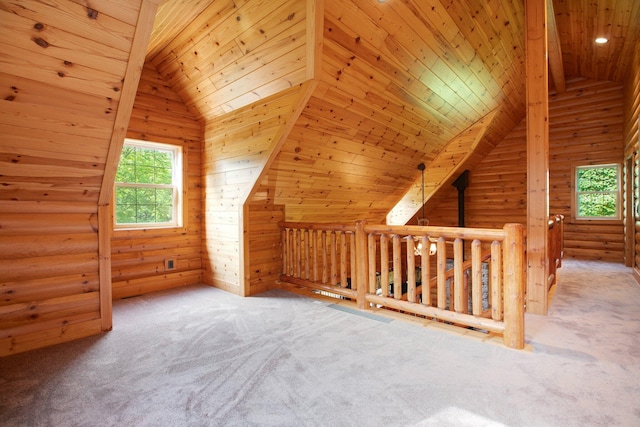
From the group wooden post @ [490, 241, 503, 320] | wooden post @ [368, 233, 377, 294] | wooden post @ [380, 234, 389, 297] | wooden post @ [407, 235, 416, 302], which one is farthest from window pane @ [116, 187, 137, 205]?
wooden post @ [490, 241, 503, 320]

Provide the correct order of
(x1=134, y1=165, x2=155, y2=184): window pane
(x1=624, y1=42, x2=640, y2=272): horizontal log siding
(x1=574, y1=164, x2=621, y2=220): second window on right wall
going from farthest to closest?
(x1=574, y1=164, x2=621, y2=220): second window on right wall < (x1=624, y1=42, x2=640, y2=272): horizontal log siding < (x1=134, y1=165, x2=155, y2=184): window pane

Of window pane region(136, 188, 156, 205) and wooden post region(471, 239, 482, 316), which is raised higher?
window pane region(136, 188, 156, 205)

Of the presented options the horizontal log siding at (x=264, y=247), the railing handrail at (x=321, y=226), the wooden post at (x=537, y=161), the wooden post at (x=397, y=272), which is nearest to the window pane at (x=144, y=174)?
the horizontal log siding at (x=264, y=247)

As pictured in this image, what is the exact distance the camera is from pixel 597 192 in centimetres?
640

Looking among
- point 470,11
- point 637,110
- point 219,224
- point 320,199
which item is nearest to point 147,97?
point 219,224

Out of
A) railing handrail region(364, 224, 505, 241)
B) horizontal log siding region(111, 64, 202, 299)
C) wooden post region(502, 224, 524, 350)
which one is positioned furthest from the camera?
horizontal log siding region(111, 64, 202, 299)

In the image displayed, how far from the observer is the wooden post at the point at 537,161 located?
3.04 m

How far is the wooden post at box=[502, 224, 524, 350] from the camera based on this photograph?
7.46 ft

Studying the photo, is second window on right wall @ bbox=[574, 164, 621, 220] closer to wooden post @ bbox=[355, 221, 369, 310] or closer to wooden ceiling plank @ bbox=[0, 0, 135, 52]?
wooden post @ bbox=[355, 221, 369, 310]

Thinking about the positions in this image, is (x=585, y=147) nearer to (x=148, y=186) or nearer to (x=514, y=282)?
(x=514, y=282)

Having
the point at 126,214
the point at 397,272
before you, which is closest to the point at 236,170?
the point at 126,214

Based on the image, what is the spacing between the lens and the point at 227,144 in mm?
4020

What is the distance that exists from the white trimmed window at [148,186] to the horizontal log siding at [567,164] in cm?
471

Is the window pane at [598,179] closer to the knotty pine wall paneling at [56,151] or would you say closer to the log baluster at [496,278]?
the log baluster at [496,278]
